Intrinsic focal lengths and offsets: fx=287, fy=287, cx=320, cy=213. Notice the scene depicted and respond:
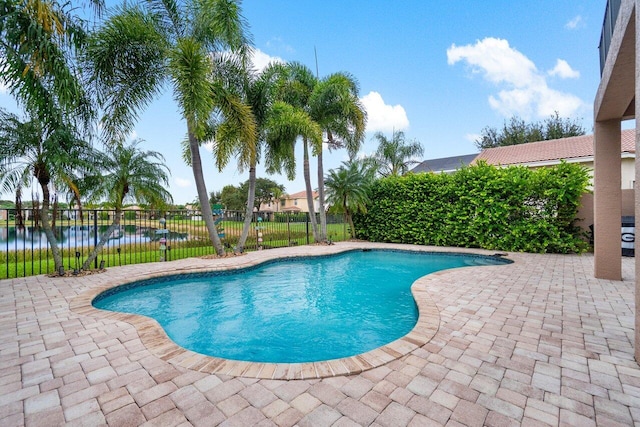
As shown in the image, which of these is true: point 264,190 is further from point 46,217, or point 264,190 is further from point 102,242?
point 46,217

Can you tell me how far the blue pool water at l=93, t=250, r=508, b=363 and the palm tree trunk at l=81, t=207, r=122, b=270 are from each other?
1614 millimetres

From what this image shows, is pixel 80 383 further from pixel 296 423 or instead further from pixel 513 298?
pixel 513 298

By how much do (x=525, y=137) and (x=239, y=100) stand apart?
26.2m

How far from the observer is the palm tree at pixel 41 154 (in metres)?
5.35

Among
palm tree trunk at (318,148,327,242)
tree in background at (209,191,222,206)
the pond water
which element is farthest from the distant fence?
tree in background at (209,191,222,206)

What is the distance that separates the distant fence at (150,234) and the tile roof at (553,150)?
911 centimetres

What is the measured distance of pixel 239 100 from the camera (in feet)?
29.6

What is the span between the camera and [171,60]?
7.21 m

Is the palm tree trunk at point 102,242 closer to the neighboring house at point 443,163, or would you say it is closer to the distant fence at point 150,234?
the distant fence at point 150,234

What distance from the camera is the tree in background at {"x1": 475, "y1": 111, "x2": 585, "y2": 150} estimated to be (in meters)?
23.3

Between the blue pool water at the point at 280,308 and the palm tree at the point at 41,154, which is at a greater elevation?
the palm tree at the point at 41,154

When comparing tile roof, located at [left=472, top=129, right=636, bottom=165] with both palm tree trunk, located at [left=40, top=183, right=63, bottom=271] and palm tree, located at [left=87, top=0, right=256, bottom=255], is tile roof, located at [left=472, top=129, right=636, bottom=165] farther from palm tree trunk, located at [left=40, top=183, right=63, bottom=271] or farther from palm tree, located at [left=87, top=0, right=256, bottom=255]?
palm tree trunk, located at [left=40, top=183, right=63, bottom=271]

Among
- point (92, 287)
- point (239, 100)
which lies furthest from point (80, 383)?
point (239, 100)

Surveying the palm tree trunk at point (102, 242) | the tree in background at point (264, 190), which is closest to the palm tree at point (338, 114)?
the palm tree trunk at point (102, 242)
